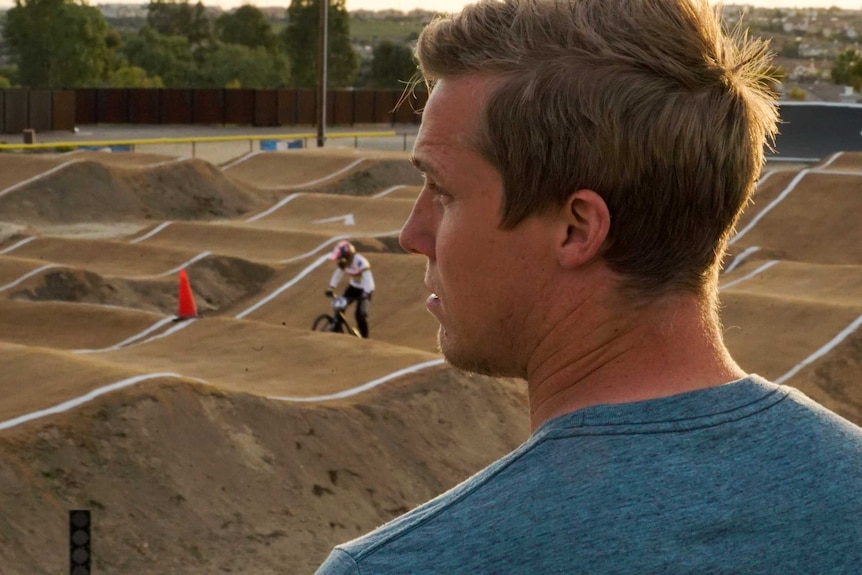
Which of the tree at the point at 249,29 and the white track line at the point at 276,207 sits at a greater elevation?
the tree at the point at 249,29

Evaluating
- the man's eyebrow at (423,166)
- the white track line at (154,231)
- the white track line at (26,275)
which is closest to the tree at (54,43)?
the white track line at (154,231)

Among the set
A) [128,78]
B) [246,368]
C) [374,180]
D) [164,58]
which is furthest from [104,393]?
[164,58]

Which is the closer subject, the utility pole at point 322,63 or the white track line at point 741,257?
the white track line at point 741,257

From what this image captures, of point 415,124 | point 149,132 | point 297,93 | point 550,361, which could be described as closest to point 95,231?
point 550,361

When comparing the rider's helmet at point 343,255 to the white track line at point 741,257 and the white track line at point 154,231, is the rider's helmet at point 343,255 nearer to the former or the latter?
the white track line at point 741,257

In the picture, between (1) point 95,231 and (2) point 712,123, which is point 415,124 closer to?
(1) point 95,231

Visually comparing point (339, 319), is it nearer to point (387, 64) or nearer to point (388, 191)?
point (388, 191)

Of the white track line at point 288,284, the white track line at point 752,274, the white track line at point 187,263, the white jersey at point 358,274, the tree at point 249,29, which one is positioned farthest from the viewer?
the tree at point 249,29

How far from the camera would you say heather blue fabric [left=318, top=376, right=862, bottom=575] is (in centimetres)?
150

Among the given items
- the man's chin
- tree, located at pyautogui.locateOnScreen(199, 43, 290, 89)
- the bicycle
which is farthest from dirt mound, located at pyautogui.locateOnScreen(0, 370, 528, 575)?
tree, located at pyautogui.locateOnScreen(199, 43, 290, 89)

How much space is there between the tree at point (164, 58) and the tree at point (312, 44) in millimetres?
10534

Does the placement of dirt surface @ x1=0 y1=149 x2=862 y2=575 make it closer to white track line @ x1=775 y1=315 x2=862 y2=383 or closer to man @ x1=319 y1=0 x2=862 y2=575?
white track line @ x1=775 y1=315 x2=862 y2=383

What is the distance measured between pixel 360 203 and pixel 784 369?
16.4 m

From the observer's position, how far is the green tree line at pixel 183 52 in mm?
93875
